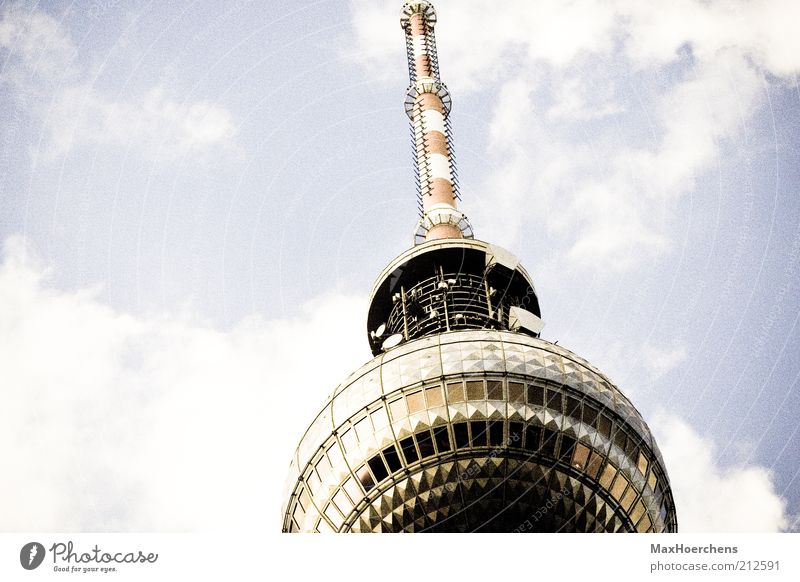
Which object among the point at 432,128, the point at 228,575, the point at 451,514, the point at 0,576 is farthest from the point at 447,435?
the point at 432,128

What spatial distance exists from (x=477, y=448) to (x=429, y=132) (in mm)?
18132

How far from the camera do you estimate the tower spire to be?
37125 millimetres

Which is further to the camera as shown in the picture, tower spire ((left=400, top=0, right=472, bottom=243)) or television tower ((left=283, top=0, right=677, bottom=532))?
tower spire ((left=400, top=0, right=472, bottom=243))

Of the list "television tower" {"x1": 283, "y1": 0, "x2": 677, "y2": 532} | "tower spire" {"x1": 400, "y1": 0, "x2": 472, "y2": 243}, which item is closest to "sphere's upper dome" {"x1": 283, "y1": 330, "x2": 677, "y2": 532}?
"television tower" {"x1": 283, "y1": 0, "x2": 677, "y2": 532}

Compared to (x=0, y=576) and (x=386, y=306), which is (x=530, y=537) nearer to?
(x=0, y=576)

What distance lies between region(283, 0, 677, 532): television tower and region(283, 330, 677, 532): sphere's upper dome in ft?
0.10

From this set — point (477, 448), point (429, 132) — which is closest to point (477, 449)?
point (477, 448)

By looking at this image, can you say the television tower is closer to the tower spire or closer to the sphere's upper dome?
the sphere's upper dome

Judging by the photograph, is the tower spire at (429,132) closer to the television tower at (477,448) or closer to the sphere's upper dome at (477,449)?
the television tower at (477,448)

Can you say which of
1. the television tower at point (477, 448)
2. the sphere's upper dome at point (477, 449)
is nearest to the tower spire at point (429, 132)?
the television tower at point (477, 448)

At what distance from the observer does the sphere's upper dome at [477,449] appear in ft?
83.5

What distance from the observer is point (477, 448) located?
84.6 ft

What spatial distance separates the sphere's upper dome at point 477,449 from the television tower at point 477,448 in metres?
0.03

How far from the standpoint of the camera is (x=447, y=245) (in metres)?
34.1
